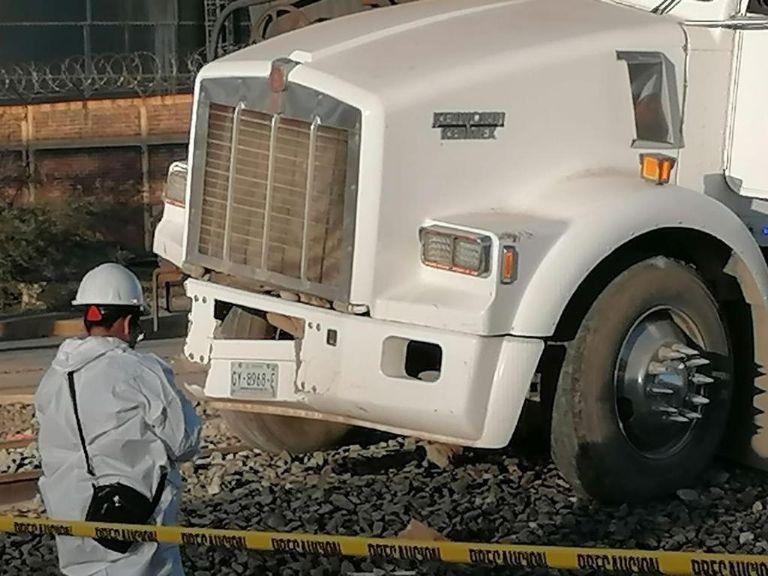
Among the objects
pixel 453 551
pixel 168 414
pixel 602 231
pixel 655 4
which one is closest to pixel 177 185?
pixel 602 231

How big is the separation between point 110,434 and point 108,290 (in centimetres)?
50

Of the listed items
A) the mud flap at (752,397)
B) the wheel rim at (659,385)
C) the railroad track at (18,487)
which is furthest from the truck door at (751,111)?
the railroad track at (18,487)

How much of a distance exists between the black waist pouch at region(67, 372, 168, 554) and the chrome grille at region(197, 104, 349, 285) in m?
2.44

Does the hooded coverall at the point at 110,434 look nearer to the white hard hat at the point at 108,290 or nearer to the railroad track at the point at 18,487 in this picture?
the white hard hat at the point at 108,290

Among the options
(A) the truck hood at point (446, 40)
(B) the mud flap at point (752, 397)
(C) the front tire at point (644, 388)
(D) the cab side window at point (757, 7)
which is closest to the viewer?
(A) the truck hood at point (446, 40)

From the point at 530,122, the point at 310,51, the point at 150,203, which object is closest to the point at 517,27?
the point at 530,122

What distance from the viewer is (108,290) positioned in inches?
213

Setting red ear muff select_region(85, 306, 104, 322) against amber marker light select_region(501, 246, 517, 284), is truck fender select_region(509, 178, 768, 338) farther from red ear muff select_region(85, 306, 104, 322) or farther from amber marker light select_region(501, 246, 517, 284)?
red ear muff select_region(85, 306, 104, 322)

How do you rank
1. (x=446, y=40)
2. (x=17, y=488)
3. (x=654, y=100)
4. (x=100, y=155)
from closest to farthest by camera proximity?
(x=446, y=40)
(x=654, y=100)
(x=17, y=488)
(x=100, y=155)

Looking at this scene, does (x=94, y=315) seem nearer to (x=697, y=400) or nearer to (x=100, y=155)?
(x=697, y=400)

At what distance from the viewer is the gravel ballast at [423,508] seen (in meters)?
7.26

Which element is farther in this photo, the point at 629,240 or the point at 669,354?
the point at 669,354

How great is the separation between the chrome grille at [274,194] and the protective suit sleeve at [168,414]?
226cm

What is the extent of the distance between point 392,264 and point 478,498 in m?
1.39
